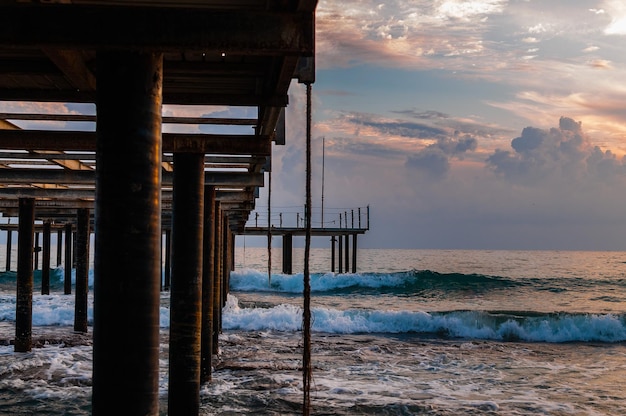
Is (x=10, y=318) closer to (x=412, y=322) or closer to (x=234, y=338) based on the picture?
(x=234, y=338)

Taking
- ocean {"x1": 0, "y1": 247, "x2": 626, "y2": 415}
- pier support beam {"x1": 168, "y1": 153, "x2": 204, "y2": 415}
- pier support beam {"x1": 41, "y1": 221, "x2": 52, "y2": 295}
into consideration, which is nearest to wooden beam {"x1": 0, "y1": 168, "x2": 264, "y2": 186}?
pier support beam {"x1": 168, "y1": 153, "x2": 204, "y2": 415}

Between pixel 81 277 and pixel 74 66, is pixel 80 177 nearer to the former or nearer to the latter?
pixel 74 66

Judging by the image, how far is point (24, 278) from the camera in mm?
15695

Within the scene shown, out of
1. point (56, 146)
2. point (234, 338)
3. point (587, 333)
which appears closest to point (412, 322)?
point (587, 333)

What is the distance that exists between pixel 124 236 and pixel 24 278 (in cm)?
1333

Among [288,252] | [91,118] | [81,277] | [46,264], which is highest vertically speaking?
[91,118]

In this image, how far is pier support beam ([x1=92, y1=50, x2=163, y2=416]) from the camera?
12.4 feet

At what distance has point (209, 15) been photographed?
3.91 metres

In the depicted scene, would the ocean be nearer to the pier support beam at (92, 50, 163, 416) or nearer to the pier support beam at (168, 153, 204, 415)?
the pier support beam at (168, 153, 204, 415)

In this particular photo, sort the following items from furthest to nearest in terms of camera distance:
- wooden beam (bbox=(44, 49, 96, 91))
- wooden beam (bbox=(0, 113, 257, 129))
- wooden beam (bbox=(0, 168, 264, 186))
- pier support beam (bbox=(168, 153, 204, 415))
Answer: wooden beam (bbox=(0, 168, 264, 186)) < pier support beam (bbox=(168, 153, 204, 415)) < wooden beam (bbox=(0, 113, 257, 129)) < wooden beam (bbox=(44, 49, 96, 91))

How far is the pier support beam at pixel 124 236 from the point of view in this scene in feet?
12.4

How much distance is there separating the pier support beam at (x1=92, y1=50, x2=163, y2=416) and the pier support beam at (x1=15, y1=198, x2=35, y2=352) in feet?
42.4

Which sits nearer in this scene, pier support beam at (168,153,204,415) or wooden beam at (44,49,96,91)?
wooden beam at (44,49,96,91)

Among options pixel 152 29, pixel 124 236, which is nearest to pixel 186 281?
pixel 124 236
